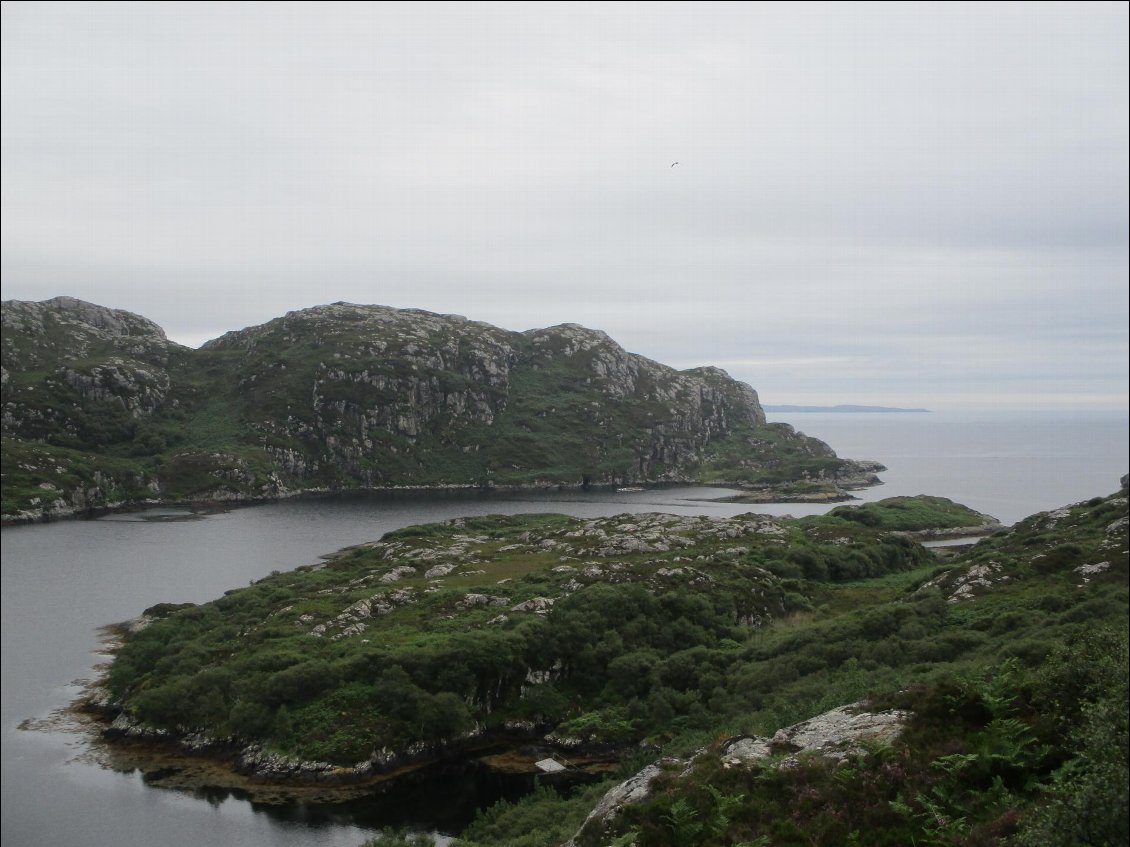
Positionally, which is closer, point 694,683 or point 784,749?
point 784,749

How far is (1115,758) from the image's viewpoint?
17141 millimetres

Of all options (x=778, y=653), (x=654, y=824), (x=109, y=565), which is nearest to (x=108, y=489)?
(x=109, y=565)

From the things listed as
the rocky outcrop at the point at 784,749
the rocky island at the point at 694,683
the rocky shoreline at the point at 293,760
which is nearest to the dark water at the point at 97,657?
the rocky shoreline at the point at 293,760

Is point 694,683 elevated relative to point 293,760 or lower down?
elevated

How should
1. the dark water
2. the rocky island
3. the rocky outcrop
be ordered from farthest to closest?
the dark water < the rocky outcrop < the rocky island

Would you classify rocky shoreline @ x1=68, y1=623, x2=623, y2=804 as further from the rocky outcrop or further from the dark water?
the rocky outcrop

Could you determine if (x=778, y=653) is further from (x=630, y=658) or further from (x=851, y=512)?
(x=851, y=512)

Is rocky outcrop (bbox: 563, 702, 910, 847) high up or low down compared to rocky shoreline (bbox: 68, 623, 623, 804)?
up

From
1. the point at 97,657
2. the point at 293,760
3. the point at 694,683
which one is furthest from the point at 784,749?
the point at 97,657

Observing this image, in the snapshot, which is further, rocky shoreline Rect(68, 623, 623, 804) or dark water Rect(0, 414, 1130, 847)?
rocky shoreline Rect(68, 623, 623, 804)

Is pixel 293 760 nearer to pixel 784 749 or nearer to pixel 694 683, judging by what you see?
pixel 694 683

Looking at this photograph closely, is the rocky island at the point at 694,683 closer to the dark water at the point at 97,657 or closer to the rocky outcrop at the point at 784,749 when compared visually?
the rocky outcrop at the point at 784,749

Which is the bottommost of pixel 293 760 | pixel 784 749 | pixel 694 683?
pixel 293 760

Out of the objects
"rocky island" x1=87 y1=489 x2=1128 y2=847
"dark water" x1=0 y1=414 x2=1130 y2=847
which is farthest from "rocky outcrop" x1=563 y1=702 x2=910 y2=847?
"dark water" x1=0 y1=414 x2=1130 y2=847
